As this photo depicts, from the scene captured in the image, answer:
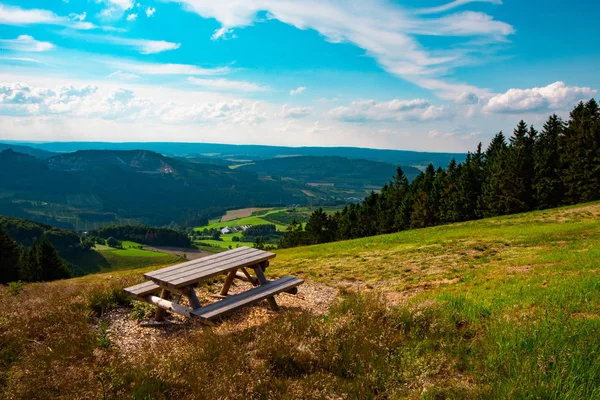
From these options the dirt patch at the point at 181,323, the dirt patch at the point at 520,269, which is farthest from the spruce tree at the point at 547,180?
the dirt patch at the point at 181,323

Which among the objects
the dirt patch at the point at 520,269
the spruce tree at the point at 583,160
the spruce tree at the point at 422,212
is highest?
the spruce tree at the point at 583,160

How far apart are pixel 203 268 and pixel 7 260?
50042 mm

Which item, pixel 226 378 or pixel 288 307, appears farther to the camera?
pixel 288 307

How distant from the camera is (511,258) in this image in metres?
14.7

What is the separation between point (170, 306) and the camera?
843 cm

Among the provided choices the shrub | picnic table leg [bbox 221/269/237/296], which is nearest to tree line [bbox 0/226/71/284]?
the shrub

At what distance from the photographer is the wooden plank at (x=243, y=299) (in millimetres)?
8016

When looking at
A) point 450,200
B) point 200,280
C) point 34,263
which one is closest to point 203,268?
point 200,280

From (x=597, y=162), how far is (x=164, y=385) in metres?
53.5

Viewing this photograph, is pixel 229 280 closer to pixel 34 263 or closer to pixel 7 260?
pixel 7 260

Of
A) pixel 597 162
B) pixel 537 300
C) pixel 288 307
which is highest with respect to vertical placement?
pixel 597 162

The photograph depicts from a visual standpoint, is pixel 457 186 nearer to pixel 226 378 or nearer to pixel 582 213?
pixel 582 213

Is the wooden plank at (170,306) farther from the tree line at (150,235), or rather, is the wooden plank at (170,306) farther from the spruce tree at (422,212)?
the tree line at (150,235)

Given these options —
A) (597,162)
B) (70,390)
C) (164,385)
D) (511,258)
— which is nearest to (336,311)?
(164,385)
